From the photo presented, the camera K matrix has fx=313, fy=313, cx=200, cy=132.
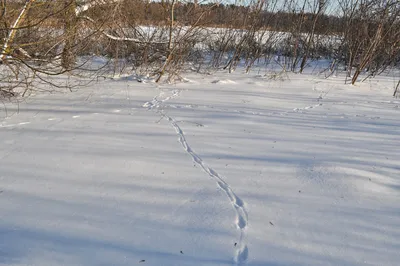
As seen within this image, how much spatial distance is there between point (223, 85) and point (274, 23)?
17.1 feet

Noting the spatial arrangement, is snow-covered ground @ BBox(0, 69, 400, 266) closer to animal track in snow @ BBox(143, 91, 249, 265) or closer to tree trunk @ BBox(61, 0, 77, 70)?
animal track in snow @ BBox(143, 91, 249, 265)

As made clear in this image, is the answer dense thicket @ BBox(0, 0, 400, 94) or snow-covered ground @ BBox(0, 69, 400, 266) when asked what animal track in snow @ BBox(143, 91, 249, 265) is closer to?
snow-covered ground @ BBox(0, 69, 400, 266)

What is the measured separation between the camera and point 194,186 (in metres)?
2.97

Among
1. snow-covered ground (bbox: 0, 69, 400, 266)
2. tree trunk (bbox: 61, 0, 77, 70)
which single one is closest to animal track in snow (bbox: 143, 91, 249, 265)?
snow-covered ground (bbox: 0, 69, 400, 266)

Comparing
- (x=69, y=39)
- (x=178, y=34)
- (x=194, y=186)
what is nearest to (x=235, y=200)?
(x=194, y=186)

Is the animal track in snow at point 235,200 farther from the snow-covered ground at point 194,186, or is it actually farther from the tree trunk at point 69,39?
the tree trunk at point 69,39

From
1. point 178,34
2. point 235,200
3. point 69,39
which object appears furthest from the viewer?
point 178,34

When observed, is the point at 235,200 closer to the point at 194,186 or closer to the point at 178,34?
the point at 194,186

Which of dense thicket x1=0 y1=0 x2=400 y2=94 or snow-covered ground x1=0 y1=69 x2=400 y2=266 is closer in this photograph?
snow-covered ground x1=0 y1=69 x2=400 y2=266

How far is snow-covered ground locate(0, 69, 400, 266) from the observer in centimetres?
211

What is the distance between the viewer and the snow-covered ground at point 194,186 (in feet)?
6.92

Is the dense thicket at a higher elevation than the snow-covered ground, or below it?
higher

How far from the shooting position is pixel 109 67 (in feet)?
30.6

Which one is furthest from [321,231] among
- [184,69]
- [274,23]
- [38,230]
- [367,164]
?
[274,23]
